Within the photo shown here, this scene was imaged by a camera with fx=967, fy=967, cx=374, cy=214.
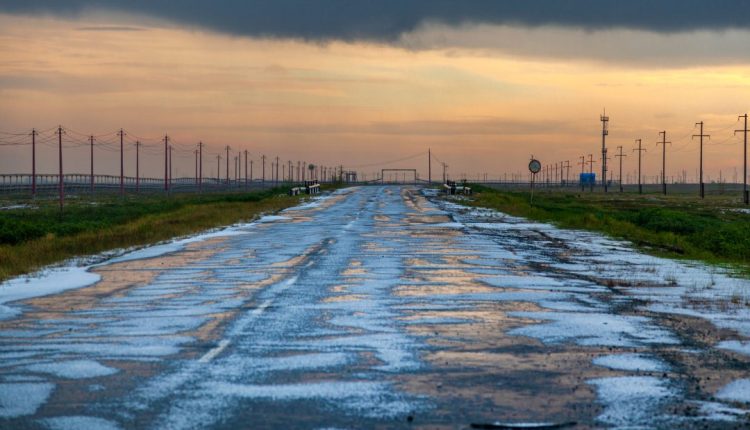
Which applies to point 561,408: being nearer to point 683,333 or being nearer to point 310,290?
point 683,333

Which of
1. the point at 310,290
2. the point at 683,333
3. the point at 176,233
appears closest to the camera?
the point at 683,333

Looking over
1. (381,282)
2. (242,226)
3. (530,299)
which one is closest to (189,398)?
(530,299)

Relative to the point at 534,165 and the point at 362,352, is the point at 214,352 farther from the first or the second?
the point at 534,165

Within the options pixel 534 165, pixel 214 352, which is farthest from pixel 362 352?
pixel 534 165

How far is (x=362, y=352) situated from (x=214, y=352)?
1491mm

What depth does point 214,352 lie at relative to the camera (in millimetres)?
9750

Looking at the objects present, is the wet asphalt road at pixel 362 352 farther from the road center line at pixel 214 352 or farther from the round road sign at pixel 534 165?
the round road sign at pixel 534 165

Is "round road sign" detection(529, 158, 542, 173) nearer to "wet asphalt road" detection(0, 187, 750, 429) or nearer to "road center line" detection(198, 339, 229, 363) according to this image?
"wet asphalt road" detection(0, 187, 750, 429)

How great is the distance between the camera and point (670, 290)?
15.7 m

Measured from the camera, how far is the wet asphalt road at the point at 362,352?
7211 millimetres

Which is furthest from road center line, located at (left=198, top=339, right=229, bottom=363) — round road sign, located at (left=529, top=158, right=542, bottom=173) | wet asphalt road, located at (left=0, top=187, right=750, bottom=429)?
round road sign, located at (left=529, top=158, right=542, bottom=173)

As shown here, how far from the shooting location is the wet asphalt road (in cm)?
721

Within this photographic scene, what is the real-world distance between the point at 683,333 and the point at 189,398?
20.2 feet

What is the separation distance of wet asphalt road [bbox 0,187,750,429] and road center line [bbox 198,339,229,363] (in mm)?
21
